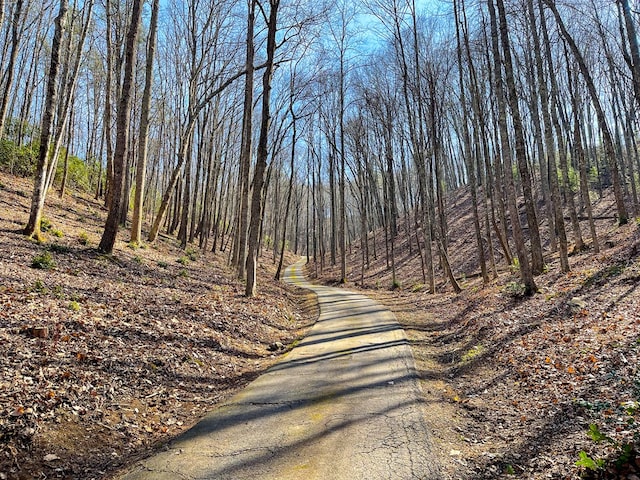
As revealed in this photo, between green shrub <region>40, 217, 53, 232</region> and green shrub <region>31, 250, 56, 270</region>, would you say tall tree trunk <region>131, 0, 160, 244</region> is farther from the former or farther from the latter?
green shrub <region>31, 250, 56, 270</region>

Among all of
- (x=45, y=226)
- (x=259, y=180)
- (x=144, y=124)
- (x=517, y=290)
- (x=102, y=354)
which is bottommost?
(x=102, y=354)

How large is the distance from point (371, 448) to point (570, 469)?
1726 mm

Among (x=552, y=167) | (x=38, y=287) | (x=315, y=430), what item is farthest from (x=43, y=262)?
(x=552, y=167)

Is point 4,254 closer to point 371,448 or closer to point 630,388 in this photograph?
point 371,448

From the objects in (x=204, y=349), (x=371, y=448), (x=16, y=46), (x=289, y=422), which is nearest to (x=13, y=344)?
(x=204, y=349)

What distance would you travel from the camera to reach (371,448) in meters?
3.85

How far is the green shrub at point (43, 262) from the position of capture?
7825 millimetres

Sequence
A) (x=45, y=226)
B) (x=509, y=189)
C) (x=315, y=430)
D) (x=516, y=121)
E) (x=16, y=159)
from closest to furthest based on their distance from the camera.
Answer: (x=315, y=430) → (x=516, y=121) → (x=509, y=189) → (x=45, y=226) → (x=16, y=159)

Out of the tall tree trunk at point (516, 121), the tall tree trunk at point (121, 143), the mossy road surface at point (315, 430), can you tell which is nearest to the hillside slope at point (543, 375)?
the mossy road surface at point (315, 430)

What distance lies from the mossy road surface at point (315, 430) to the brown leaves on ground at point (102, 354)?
1.60 ft

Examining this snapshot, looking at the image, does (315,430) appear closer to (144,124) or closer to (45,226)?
(45,226)

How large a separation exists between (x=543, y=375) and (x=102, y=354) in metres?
6.14

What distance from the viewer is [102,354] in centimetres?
523

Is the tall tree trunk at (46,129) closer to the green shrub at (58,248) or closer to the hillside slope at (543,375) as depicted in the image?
the green shrub at (58,248)
